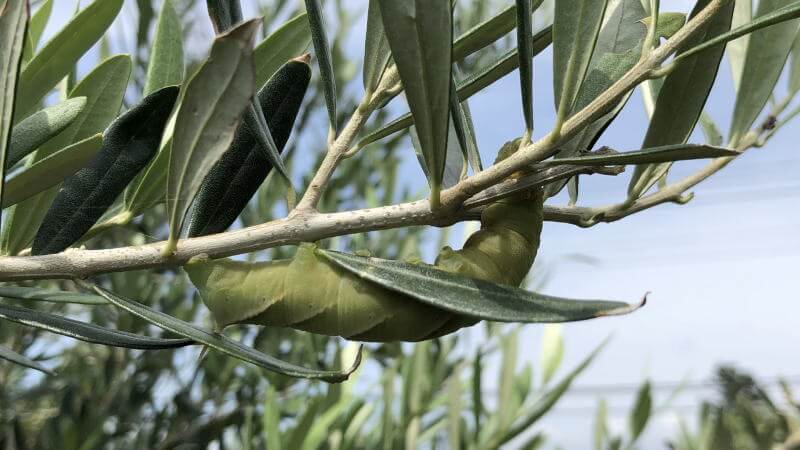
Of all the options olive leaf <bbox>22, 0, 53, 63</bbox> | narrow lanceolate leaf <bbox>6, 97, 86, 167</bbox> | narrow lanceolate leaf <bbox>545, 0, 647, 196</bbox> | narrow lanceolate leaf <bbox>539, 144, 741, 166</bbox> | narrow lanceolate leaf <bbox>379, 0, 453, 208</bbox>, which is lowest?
narrow lanceolate leaf <bbox>539, 144, 741, 166</bbox>

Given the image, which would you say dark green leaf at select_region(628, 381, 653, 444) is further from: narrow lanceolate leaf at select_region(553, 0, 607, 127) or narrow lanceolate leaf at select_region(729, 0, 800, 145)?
narrow lanceolate leaf at select_region(553, 0, 607, 127)

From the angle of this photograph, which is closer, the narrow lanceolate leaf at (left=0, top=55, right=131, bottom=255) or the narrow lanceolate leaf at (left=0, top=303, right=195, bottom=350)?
the narrow lanceolate leaf at (left=0, top=303, right=195, bottom=350)

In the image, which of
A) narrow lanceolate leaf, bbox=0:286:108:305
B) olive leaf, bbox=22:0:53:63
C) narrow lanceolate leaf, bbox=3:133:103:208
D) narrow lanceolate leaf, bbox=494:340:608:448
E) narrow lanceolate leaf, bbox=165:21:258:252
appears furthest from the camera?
narrow lanceolate leaf, bbox=494:340:608:448

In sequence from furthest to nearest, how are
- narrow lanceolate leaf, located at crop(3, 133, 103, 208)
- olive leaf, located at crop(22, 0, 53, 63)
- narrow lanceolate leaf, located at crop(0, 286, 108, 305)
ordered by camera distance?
1. olive leaf, located at crop(22, 0, 53, 63)
2. narrow lanceolate leaf, located at crop(0, 286, 108, 305)
3. narrow lanceolate leaf, located at crop(3, 133, 103, 208)

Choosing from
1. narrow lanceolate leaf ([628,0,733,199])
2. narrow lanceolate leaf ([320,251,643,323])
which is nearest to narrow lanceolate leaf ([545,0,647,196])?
narrow lanceolate leaf ([628,0,733,199])

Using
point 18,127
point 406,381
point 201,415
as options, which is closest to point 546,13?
point 406,381

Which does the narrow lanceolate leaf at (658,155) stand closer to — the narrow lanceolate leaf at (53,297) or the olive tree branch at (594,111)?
the olive tree branch at (594,111)
